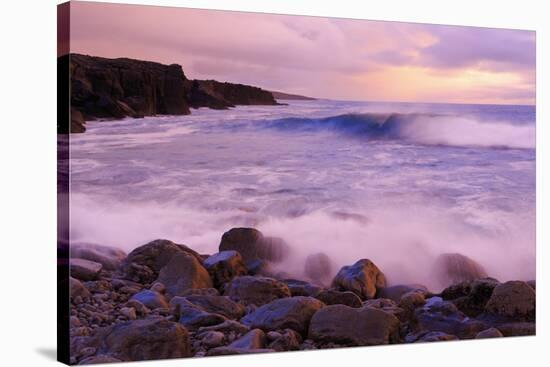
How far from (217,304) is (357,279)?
1012 millimetres

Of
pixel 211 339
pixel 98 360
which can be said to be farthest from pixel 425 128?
pixel 98 360

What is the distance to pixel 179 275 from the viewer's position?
7.68m

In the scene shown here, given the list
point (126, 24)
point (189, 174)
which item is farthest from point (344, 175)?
point (126, 24)

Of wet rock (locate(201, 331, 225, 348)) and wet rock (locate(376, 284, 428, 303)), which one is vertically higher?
wet rock (locate(376, 284, 428, 303))

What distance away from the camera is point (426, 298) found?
27.6 feet

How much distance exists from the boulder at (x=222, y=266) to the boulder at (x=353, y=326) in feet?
2.02

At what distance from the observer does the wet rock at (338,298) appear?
8.08 m

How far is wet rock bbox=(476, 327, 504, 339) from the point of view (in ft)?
27.8

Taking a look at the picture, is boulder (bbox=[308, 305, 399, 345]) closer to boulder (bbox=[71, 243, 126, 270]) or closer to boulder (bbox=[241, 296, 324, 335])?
boulder (bbox=[241, 296, 324, 335])

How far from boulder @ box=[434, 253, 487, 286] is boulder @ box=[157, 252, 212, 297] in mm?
1794

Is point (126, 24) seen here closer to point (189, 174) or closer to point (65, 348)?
point (189, 174)

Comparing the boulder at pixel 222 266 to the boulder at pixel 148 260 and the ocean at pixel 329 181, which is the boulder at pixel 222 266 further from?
the boulder at pixel 148 260

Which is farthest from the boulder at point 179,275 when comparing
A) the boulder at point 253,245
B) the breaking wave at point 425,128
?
the breaking wave at point 425,128

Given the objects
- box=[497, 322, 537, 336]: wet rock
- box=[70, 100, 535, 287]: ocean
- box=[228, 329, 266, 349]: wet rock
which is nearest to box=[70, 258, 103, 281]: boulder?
box=[70, 100, 535, 287]: ocean
